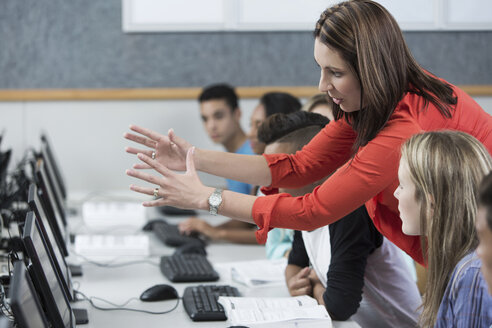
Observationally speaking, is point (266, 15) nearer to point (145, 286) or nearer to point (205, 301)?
point (145, 286)

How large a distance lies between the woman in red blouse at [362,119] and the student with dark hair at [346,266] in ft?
0.49

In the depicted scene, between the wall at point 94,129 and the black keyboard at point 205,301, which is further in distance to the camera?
the wall at point 94,129

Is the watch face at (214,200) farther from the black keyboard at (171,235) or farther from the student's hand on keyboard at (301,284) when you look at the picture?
the black keyboard at (171,235)

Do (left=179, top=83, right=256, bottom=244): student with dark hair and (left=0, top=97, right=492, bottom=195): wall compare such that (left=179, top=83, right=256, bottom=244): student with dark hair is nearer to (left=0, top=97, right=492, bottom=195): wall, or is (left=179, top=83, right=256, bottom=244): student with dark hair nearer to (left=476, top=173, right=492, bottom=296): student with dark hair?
(left=0, top=97, right=492, bottom=195): wall

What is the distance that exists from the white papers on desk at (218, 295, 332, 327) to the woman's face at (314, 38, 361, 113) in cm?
48

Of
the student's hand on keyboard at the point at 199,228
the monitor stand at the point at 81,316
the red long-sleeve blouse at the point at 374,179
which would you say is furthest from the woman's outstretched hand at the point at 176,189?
the student's hand on keyboard at the point at 199,228

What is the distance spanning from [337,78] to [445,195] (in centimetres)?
35

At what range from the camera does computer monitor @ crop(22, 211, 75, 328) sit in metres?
1.20

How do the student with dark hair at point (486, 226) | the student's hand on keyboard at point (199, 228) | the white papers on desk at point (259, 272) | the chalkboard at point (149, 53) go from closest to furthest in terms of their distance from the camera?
the student with dark hair at point (486, 226) → the white papers on desk at point (259, 272) → the student's hand on keyboard at point (199, 228) → the chalkboard at point (149, 53)

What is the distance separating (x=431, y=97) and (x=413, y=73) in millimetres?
66

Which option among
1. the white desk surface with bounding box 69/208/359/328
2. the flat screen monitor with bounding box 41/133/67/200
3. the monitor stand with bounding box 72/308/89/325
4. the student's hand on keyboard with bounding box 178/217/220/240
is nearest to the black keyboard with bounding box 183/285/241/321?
the white desk surface with bounding box 69/208/359/328

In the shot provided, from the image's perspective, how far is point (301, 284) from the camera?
1796mm

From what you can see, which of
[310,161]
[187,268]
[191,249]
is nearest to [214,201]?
[310,161]

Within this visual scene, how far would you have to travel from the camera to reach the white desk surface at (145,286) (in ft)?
5.20
